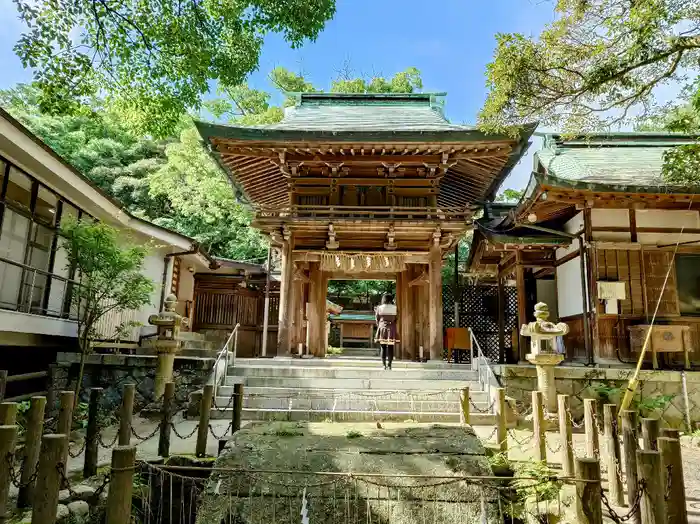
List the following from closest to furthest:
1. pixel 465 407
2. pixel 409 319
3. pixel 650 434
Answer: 1. pixel 650 434
2. pixel 465 407
3. pixel 409 319

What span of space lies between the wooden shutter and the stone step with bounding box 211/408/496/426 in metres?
5.14

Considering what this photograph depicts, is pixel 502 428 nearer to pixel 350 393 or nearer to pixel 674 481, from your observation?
pixel 674 481

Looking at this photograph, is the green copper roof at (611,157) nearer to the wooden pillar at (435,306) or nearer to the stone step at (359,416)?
the wooden pillar at (435,306)

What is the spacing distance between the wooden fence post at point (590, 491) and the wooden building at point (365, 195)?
851 cm

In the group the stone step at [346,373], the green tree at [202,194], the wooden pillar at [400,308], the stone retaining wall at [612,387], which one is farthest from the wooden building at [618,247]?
the green tree at [202,194]

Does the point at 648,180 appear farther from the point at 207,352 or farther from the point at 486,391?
the point at 207,352

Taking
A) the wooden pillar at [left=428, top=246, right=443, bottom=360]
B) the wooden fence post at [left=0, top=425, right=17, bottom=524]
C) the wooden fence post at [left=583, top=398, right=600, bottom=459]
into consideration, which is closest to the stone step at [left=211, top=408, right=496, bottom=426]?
the wooden fence post at [left=583, top=398, right=600, bottom=459]

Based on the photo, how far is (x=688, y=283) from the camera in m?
10.5

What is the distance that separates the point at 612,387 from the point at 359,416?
5163 millimetres

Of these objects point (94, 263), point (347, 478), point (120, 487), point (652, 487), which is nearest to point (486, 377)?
point (347, 478)

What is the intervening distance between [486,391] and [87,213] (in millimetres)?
10835

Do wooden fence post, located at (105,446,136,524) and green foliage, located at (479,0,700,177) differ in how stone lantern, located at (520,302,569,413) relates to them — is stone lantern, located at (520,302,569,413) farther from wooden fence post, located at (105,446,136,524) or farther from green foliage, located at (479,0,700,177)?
wooden fence post, located at (105,446,136,524)

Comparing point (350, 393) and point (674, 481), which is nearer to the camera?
point (674, 481)

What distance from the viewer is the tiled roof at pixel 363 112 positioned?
1482cm
